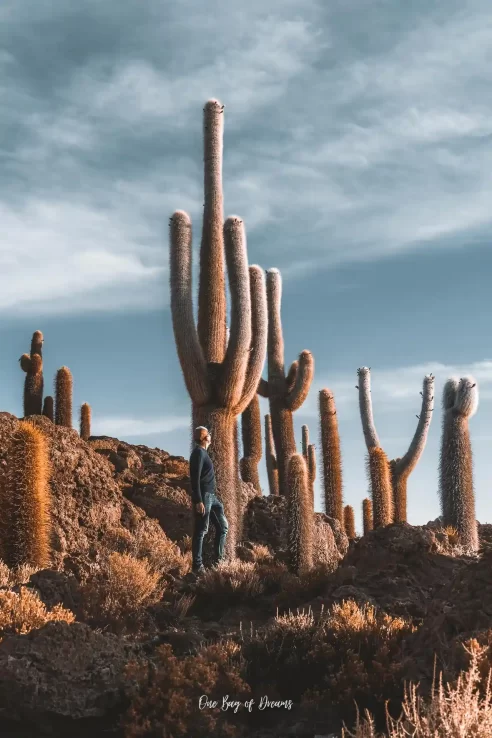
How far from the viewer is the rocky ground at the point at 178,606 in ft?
18.2

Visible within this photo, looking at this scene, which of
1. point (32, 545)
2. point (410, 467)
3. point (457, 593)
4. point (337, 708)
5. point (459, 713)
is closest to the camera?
point (459, 713)

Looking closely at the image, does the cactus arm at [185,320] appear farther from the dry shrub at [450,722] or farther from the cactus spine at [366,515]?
the cactus spine at [366,515]

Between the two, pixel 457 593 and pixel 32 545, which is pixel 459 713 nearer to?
pixel 457 593

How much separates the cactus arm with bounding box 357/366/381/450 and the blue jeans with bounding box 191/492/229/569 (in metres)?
9.32

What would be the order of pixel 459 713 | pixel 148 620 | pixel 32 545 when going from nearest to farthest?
pixel 459 713 → pixel 148 620 → pixel 32 545

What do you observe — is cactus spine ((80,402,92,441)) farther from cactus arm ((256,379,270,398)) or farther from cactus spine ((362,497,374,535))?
cactus spine ((362,497,374,535))

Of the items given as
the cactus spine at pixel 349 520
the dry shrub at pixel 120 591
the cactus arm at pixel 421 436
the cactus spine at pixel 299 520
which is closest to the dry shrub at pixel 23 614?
the dry shrub at pixel 120 591

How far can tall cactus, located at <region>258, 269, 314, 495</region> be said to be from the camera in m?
20.3

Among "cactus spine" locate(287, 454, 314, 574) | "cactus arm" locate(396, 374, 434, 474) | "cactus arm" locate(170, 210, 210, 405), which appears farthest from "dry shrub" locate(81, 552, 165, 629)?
"cactus arm" locate(396, 374, 434, 474)

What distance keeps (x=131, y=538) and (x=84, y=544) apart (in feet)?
2.67

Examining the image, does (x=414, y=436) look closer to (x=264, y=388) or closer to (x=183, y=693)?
(x=264, y=388)

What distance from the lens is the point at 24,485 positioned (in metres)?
11.3

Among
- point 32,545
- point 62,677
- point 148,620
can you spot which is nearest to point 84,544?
point 32,545

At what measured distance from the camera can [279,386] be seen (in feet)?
67.1
